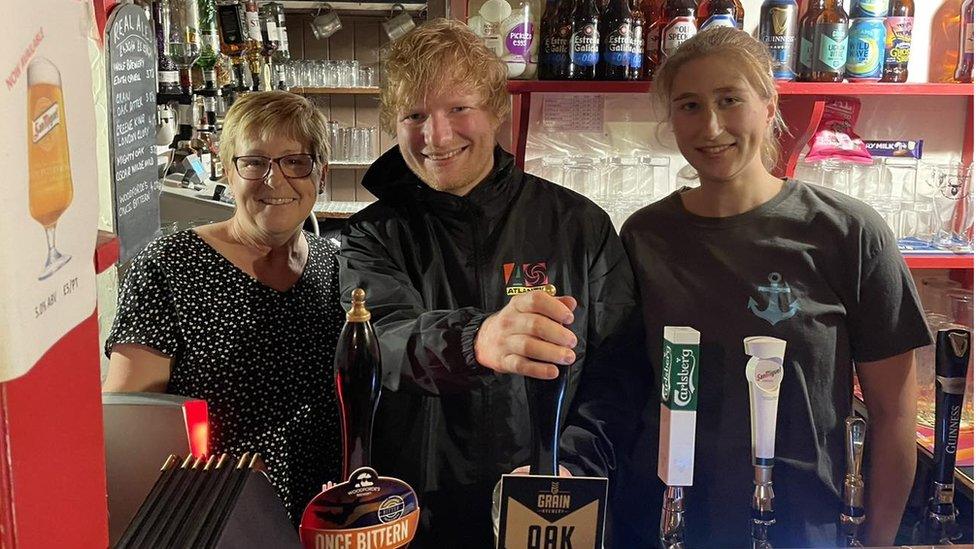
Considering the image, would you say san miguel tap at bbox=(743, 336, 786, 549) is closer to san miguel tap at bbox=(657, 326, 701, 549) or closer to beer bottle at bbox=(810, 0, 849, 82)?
san miguel tap at bbox=(657, 326, 701, 549)

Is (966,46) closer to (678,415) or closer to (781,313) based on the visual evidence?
(781,313)

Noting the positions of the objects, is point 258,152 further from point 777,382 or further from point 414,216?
point 777,382

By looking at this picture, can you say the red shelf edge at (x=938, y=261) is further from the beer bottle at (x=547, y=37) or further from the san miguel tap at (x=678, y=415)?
the san miguel tap at (x=678, y=415)

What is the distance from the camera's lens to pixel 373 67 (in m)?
4.35

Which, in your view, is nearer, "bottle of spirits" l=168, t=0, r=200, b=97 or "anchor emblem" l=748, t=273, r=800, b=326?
"anchor emblem" l=748, t=273, r=800, b=326

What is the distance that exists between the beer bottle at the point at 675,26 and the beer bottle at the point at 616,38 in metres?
0.07

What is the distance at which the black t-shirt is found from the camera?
1.32 metres

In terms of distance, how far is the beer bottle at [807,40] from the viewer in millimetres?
1723

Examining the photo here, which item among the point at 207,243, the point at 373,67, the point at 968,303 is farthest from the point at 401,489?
the point at 373,67

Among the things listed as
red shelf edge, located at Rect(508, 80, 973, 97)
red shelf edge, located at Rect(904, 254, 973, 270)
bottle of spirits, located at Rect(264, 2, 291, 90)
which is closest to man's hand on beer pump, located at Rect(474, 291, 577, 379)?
red shelf edge, located at Rect(508, 80, 973, 97)

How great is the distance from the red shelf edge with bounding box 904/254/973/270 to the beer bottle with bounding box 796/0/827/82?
46 centimetres

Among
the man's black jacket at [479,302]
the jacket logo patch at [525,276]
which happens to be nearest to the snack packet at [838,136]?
the man's black jacket at [479,302]

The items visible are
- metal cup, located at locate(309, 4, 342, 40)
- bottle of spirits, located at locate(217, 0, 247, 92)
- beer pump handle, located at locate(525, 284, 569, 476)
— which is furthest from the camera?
metal cup, located at locate(309, 4, 342, 40)

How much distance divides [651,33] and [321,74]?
2.76 metres
